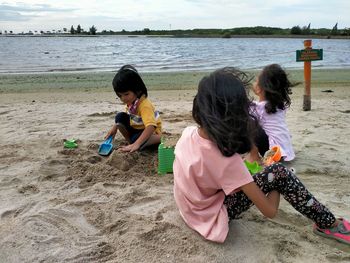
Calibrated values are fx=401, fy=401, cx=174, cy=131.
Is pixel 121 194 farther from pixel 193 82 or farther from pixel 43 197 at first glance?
pixel 193 82

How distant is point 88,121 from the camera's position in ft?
18.7

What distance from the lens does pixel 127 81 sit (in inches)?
155

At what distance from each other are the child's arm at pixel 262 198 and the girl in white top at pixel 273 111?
4.87ft

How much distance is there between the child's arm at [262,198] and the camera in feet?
7.33

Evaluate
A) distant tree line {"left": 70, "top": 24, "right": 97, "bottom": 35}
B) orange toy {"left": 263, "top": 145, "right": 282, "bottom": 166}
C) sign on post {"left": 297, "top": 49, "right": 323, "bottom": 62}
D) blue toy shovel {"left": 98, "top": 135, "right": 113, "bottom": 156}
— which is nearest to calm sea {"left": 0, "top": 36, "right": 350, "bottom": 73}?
sign on post {"left": 297, "top": 49, "right": 323, "bottom": 62}

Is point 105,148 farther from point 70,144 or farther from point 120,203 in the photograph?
point 120,203

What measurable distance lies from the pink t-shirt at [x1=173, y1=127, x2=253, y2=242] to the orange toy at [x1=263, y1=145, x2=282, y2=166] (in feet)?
4.12

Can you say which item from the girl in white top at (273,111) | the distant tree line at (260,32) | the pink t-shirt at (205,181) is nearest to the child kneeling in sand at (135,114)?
the girl in white top at (273,111)

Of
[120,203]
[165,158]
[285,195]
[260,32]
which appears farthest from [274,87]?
[260,32]

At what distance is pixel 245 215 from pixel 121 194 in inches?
38.6

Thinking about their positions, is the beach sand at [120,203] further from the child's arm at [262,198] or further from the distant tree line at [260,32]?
the distant tree line at [260,32]

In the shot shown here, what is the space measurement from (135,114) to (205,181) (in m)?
2.08

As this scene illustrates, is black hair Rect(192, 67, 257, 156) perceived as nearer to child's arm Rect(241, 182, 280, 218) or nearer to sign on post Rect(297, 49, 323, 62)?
child's arm Rect(241, 182, 280, 218)

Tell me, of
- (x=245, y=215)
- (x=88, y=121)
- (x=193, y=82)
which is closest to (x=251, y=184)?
(x=245, y=215)
